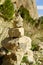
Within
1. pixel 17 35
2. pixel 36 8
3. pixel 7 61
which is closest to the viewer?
pixel 7 61

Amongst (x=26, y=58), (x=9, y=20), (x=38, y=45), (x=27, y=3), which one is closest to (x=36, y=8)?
(x=27, y=3)

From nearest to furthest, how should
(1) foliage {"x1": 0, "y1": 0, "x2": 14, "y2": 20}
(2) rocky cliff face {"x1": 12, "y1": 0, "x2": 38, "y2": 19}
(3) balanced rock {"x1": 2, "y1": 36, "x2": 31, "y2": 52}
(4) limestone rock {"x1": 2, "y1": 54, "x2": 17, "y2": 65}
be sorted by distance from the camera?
(4) limestone rock {"x1": 2, "y1": 54, "x2": 17, "y2": 65} < (3) balanced rock {"x1": 2, "y1": 36, "x2": 31, "y2": 52} < (1) foliage {"x1": 0, "y1": 0, "x2": 14, "y2": 20} < (2) rocky cliff face {"x1": 12, "y1": 0, "x2": 38, "y2": 19}

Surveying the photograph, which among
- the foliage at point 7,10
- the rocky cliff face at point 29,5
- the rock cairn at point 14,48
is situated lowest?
the rocky cliff face at point 29,5

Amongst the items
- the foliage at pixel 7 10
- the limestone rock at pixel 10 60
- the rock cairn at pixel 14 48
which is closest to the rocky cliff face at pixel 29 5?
the foliage at pixel 7 10

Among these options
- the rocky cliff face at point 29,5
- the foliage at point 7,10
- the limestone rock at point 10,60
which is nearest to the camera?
the limestone rock at point 10,60

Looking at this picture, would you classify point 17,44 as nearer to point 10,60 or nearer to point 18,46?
point 18,46

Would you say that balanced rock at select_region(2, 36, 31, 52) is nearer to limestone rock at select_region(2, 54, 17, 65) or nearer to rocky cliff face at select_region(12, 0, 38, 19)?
limestone rock at select_region(2, 54, 17, 65)

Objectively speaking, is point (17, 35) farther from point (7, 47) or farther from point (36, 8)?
point (36, 8)

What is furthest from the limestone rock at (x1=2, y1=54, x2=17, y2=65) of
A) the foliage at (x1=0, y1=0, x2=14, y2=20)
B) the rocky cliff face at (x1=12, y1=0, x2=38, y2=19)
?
the rocky cliff face at (x1=12, y1=0, x2=38, y2=19)

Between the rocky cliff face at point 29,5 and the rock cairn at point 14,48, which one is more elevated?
the rock cairn at point 14,48

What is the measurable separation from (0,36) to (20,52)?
3.10 m

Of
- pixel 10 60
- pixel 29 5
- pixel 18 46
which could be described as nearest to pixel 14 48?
pixel 18 46

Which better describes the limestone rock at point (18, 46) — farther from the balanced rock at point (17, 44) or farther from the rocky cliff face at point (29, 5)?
the rocky cliff face at point (29, 5)

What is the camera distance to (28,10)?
17406mm
